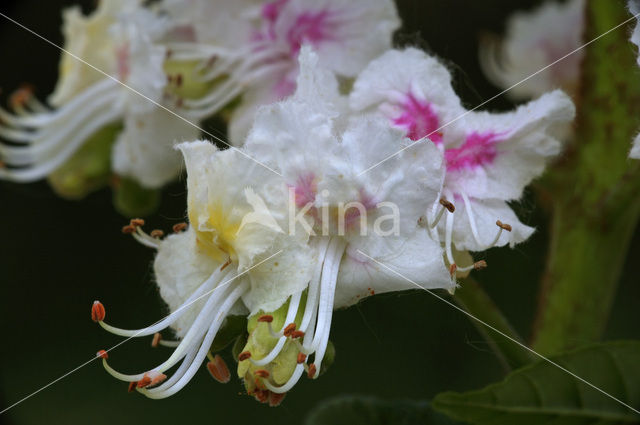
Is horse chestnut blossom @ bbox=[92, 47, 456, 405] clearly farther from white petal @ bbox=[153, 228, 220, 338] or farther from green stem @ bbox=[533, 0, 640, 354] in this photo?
green stem @ bbox=[533, 0, 640, 354]

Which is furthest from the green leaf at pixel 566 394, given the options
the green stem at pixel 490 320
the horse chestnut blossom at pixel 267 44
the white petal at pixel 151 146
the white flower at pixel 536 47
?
the white flower at pixel 536 47

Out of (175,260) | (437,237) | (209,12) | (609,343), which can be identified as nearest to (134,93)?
(209,12)

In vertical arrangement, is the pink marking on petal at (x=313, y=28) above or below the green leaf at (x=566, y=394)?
above

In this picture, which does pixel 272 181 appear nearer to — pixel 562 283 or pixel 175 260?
pixel 175 260

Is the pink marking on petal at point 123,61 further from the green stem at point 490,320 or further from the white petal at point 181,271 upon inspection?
the green stem at point 490,320

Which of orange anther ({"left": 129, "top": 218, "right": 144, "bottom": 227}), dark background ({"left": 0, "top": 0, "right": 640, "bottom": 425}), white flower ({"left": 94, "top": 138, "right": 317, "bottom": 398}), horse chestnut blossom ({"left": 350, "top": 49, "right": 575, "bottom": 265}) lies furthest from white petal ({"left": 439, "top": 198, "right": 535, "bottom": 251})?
dark background ({"left": 0, "top": 0, "right": 640, "bottom": 425})
